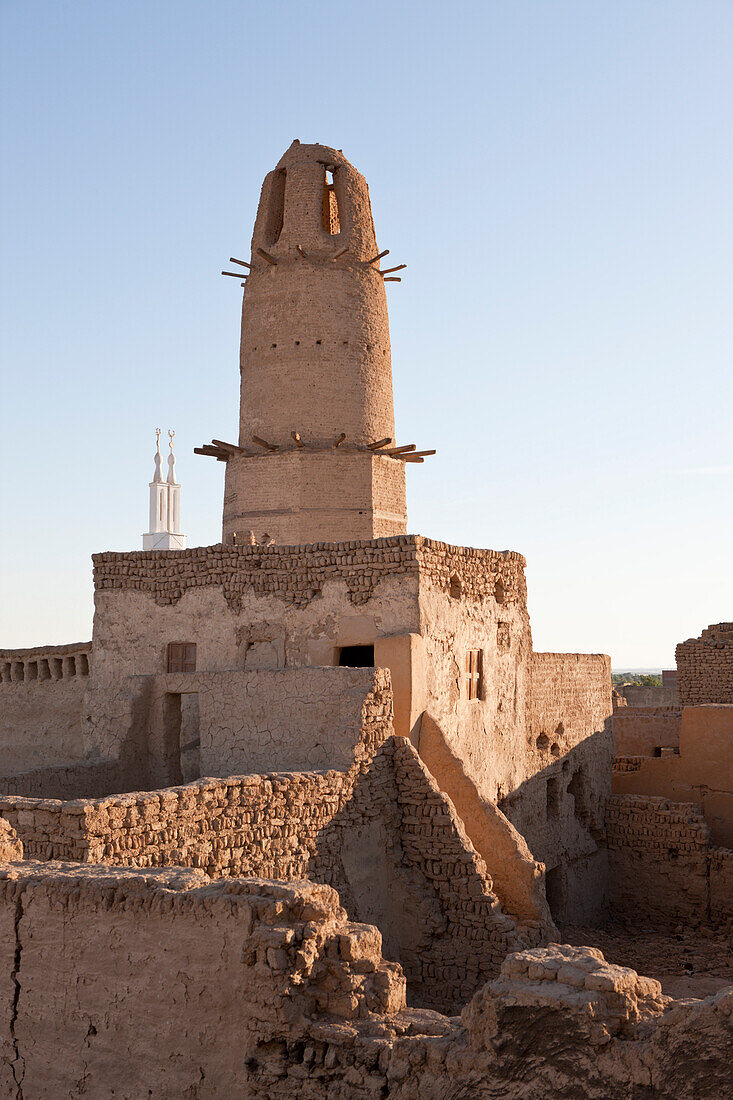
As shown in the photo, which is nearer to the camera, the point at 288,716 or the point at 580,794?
the point at 288,716

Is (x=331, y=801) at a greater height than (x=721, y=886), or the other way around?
(x=331, y=801)

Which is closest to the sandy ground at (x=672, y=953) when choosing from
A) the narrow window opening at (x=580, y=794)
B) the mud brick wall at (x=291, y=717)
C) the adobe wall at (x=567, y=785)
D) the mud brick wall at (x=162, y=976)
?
the adobe wall at (x=567, y=785)

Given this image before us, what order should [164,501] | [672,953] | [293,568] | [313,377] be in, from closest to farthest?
1. [293,568]
2. [672,953]
3. [313,377]
4. [164,501]

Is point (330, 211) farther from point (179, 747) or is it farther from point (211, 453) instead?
point (179, 747)

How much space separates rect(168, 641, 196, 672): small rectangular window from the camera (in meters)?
13.3

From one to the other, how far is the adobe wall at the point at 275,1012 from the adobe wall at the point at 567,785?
Answer: 8150mm

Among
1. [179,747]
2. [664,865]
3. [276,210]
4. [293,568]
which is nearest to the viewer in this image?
[179,747]

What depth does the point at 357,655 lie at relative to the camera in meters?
12.9

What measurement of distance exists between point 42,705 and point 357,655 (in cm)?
520

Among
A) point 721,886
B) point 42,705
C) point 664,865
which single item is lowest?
point 721,886

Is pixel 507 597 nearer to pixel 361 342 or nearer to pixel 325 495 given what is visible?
pixel 325 495

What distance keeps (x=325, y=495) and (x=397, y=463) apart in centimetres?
160

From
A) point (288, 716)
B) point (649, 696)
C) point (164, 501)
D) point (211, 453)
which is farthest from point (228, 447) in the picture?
point (164, 501)

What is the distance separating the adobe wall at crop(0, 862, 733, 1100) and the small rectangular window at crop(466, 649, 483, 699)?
22.2ft
